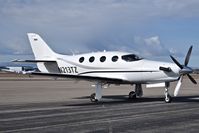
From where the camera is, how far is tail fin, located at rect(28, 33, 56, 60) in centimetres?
2934

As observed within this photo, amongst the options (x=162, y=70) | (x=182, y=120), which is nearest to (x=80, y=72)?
(x=162, y=70)

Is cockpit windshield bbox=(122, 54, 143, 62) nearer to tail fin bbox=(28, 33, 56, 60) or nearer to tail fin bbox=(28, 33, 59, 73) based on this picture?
tail fin bbox=(28, 33, 59, 73)

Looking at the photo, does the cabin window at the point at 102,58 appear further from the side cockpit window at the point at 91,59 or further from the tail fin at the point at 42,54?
the tail fin at the point at 42,54

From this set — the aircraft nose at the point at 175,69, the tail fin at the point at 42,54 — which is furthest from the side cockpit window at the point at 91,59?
the aircraft nose at the point at 175,69

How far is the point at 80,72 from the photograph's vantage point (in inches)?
1029

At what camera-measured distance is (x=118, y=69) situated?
24.1m

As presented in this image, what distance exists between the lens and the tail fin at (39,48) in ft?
96.3

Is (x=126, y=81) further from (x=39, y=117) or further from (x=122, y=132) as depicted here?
(x=122, y=132)

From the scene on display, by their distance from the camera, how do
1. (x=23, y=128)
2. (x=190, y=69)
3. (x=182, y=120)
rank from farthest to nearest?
(x=190, y=69) → (x=182, y=120) → (x=23, y=128)

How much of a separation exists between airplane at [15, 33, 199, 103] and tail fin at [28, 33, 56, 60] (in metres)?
1.13

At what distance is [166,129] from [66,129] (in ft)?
9.68

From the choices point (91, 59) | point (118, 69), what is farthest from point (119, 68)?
point (91, 59)

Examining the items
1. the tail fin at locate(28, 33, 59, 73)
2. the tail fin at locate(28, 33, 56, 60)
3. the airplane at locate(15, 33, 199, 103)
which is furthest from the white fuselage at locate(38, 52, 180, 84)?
the tail fin at locate(28, 33, 56, 60)

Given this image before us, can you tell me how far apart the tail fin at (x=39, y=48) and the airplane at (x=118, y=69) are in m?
1.13
